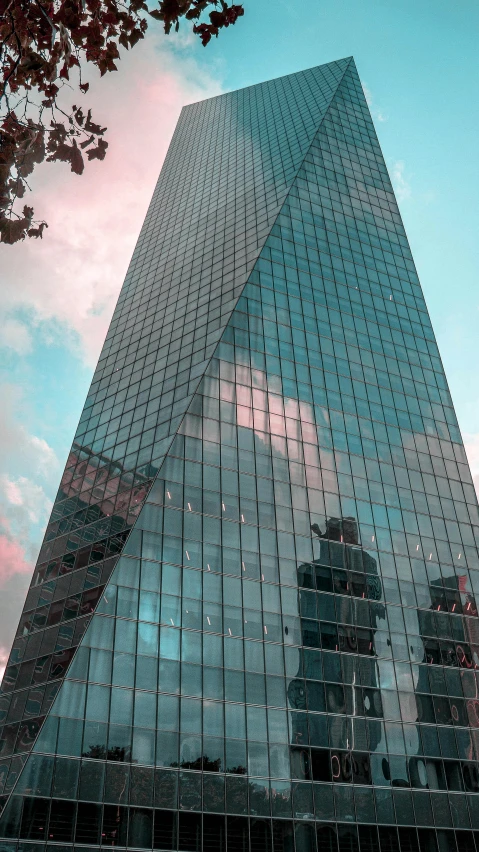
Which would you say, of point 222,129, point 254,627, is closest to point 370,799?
point 254,627

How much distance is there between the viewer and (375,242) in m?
81.7

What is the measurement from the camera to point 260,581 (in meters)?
49.4

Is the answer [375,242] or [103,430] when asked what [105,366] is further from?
[375,242]

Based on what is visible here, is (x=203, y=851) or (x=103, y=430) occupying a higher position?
(x=103, y=430)

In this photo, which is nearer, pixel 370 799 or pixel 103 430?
pixel 370 799

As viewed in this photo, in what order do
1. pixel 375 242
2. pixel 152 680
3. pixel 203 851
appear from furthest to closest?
pixel 375 242, pixel 152 680, pixel 203 851

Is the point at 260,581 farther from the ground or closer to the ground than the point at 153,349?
closer to the ground

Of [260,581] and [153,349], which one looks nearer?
[260,581]

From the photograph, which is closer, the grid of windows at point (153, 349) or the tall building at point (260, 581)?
the tall building at point (260, 581)

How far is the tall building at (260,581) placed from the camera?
40.3 meters

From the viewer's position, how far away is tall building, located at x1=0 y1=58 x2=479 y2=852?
40.3 meters

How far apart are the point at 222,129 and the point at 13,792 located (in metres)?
100

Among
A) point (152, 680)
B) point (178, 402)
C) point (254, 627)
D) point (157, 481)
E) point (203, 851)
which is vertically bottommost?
point (203, 851)

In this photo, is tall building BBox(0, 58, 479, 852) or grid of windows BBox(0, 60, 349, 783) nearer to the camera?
tall building BBox(0, 58, 479, 852)
